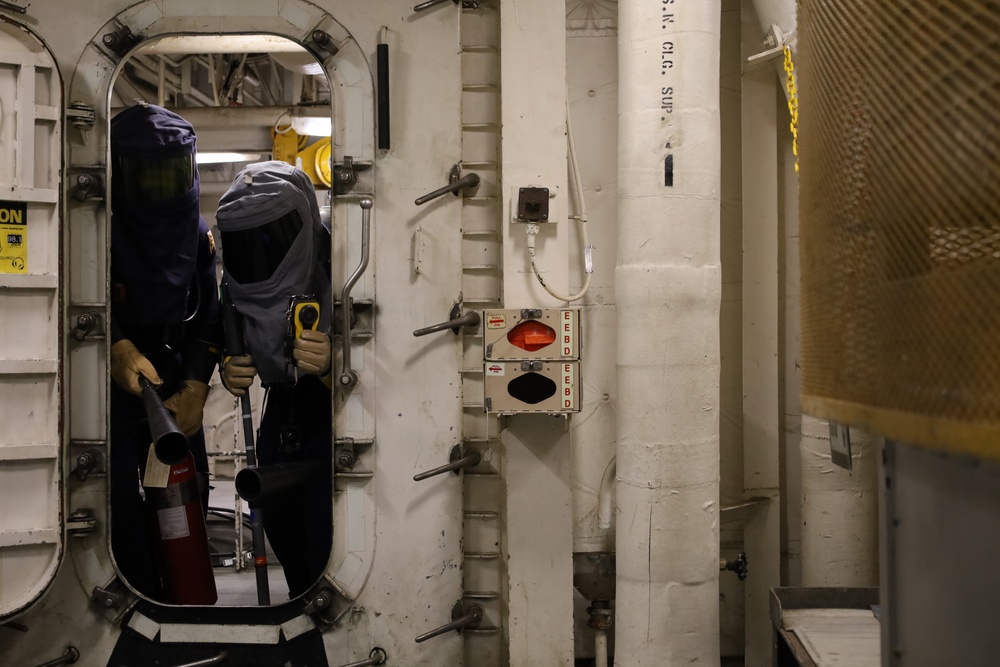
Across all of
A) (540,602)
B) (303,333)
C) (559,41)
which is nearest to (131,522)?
(303,333)

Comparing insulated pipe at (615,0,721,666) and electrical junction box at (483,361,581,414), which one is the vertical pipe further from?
A: electrical junction box at (483,361,581,414)

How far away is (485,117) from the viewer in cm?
283

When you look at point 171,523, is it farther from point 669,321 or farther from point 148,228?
point 669,321

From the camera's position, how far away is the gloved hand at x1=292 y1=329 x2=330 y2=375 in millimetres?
2885

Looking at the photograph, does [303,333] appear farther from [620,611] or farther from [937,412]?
[937,412]

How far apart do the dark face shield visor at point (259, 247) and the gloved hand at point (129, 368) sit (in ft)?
1.59

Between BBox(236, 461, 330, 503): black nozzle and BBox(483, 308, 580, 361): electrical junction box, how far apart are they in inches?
37.4

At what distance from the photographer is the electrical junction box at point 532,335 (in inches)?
99.4

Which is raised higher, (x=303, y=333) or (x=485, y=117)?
(x=485, y=117)

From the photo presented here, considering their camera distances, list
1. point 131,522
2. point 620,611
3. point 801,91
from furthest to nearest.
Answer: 1. point 131,522
2. point 620,611
3. point 801,91

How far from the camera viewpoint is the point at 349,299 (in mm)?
2760

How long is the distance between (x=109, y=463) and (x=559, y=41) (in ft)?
7.31

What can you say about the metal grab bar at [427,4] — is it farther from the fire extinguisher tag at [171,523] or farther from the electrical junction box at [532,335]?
the fire extinguisher tag at [171,523]

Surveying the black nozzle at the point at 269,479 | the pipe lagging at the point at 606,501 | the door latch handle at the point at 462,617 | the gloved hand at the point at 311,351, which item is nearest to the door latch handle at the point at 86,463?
the black nozzle at the point at 269,479
